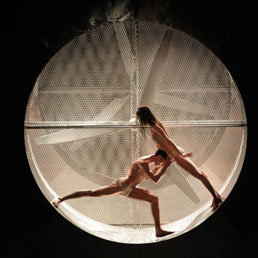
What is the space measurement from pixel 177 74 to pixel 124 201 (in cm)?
142

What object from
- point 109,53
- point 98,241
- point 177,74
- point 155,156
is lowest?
point 98,241

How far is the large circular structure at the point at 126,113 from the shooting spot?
3275mm

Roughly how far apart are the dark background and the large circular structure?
1.16 feet

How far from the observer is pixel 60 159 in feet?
11.8

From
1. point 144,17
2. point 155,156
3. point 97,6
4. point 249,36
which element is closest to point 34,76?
point 97,6

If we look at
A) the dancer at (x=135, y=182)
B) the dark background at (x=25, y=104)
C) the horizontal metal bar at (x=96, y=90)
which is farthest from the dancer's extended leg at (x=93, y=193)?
the horizontal metal bar at (x=96, y=90)

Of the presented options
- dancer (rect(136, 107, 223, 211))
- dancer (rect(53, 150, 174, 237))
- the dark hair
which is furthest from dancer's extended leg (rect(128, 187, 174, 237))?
the dark hair

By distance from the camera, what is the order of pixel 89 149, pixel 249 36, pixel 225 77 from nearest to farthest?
pixel 249 36 < pixel 225 77 < pixel 89 149

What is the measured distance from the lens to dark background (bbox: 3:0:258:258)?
8.61ft

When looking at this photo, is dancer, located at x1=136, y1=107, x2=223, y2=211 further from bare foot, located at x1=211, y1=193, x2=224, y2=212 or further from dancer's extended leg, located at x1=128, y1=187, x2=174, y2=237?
dancer's extended leg, located at x1=128, y1=187, x2=174, y2=237

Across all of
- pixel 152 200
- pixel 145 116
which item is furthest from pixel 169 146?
pixel 152 200

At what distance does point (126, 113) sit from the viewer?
357 centimetres

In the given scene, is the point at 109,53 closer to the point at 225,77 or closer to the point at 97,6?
the point at 97,6

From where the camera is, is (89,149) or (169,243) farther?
(89,149)
